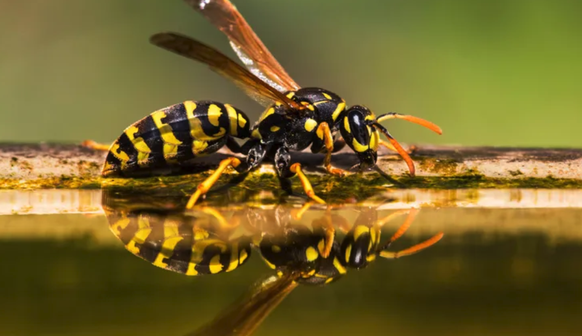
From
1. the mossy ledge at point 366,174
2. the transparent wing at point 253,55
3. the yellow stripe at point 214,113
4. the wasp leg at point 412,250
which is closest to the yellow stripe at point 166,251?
the wasp leg at point 412,250

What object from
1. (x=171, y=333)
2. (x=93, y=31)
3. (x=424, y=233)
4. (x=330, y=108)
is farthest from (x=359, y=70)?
(x=171, y=333)

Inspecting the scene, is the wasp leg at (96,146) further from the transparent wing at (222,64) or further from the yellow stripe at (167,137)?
the transparent wing at (222,64)

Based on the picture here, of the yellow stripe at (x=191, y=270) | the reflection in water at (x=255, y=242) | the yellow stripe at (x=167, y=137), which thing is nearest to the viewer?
the reflection in water at (x=255, y=242)

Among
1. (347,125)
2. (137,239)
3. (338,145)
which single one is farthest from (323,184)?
(137,239)

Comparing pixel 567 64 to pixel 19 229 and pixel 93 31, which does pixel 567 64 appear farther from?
pixel 19 229

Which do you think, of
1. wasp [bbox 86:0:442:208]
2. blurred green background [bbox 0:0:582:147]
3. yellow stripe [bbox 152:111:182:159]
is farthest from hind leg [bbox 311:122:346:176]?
blurred green background [bbox 0:0:582:147]
